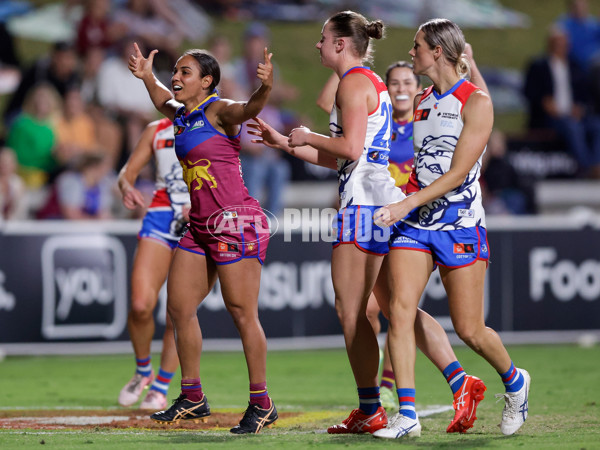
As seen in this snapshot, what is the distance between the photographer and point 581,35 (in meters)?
17.7

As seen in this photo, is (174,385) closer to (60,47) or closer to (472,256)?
(472,256)

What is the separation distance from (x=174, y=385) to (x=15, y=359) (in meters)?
3.21

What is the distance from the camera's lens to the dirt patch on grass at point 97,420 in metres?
6.46

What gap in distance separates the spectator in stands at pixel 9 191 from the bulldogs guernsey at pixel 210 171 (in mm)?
7062

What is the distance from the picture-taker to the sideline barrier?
11.2 m

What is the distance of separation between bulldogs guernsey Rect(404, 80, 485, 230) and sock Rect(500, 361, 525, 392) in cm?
94

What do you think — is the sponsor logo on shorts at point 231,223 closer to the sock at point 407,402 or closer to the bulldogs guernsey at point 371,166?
the bulldogs guernsey at point 371,166

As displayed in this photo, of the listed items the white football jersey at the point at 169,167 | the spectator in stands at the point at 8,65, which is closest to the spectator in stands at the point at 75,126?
the spectator in stands at the point at 8,65

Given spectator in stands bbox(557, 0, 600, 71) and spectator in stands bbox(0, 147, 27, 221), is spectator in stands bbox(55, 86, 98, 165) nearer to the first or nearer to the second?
spectator in stands bbox(0, 147, 27, 221)

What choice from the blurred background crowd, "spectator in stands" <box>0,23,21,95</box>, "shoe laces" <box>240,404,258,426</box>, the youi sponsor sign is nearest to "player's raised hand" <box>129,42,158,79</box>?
"shoe laces" <box>240,404,258,426</box>

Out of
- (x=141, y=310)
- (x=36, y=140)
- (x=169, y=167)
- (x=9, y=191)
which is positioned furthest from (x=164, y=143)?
(x=36, y=140)

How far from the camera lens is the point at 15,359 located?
1145cm

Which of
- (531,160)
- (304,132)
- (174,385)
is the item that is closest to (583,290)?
(531,160)

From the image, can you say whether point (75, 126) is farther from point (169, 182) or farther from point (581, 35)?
point (581, 35)
